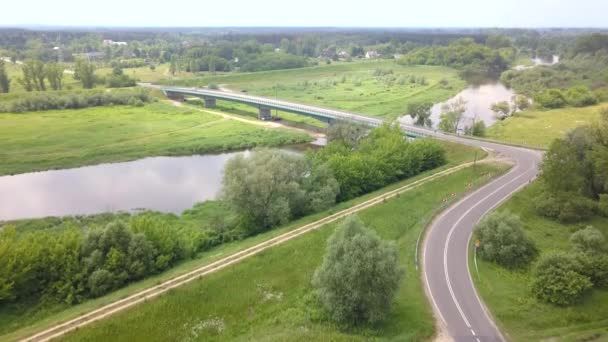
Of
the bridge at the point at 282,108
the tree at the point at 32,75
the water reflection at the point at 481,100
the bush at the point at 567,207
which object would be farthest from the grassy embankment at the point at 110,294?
the tree at the point at 32,75

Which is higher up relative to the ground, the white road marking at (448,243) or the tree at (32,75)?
the tree at (32,75)

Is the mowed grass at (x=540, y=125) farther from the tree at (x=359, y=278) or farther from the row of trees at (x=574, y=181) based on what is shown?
the tree at (x=359, y=278)

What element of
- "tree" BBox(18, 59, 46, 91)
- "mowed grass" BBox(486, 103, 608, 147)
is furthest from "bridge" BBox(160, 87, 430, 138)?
"tree" BBox(18, 59, 46, 91)

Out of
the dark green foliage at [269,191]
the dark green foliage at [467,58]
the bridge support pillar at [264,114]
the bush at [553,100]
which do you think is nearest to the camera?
the dark green foliage at [269,191]

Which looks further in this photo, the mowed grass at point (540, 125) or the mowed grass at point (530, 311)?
the mowed grass at point (540, 125)

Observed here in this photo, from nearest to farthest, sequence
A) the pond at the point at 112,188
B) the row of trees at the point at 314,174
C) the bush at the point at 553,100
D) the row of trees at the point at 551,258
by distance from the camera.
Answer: the row of trees at the point at 551,258
the row of trees at the point at 314,174
the pond at the point at 112,188
the bush at the point at 553,100

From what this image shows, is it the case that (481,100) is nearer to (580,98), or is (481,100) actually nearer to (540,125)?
(580,98)
